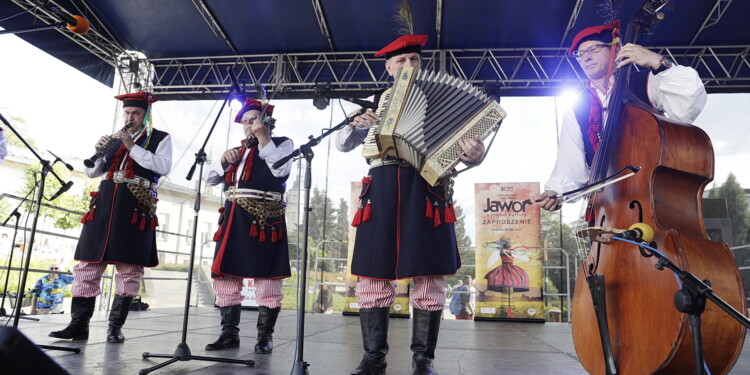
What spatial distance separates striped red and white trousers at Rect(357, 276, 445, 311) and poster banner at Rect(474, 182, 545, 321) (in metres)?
4.55

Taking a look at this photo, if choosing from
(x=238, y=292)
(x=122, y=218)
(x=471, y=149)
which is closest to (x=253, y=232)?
(x=238, y=292)

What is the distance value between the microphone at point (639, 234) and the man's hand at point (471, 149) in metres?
0.66

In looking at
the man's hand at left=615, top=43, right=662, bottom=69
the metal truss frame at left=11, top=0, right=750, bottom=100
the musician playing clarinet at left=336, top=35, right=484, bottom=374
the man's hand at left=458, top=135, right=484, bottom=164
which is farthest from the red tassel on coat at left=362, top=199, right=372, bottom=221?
the metal truss frame at left=11, top=0, right=750, bottom=100

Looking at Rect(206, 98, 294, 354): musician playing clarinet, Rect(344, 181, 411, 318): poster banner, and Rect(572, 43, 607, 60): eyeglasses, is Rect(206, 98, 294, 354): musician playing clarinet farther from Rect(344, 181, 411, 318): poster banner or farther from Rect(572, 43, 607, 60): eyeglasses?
Rect(344, 181, 411, 318): poster banner

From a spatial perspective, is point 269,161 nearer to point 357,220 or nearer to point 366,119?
point 357,220

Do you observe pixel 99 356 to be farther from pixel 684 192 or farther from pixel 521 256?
pixel 521 256

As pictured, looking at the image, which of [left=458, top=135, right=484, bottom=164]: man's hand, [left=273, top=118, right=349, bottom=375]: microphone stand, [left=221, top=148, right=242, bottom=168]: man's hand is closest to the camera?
[left=273, top=118, right=349, bottom=375]: microphone stand

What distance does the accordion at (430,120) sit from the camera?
191 centimetres

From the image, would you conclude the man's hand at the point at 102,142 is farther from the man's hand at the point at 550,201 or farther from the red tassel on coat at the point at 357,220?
the man's hand at the point at 550,201

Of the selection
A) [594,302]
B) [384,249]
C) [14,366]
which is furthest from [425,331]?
[14,366]

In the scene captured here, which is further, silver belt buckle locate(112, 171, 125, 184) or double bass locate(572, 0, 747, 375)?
silver belt buckle locate(112, 171, 125, 184)

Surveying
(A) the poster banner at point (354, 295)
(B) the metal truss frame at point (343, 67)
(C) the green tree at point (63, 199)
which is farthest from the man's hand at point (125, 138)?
(C) the green tree at point (63, 199)

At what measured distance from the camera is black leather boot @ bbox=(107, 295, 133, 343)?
Answer: 277 cm

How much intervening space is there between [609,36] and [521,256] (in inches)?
190
